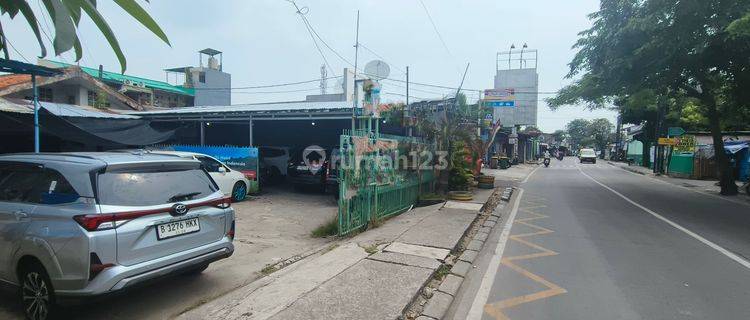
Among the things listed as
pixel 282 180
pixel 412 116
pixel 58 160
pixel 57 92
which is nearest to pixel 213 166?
pixel 282 180

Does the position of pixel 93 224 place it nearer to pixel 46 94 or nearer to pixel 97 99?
pixel 97 99

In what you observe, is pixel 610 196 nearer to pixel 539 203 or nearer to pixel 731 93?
pixel 539 203

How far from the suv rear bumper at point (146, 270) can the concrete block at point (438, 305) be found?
231 centimetres

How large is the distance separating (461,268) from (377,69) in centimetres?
824

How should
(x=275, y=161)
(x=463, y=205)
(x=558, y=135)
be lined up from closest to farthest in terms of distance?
(x=463, y=205)
(x=275, y=161)
(x=558, y=135)

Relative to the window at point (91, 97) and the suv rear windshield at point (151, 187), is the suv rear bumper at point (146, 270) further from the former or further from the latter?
the window at point (91, 97)

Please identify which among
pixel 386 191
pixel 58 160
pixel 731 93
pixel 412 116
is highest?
pixel 731 93

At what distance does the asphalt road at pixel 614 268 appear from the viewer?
13.9ft

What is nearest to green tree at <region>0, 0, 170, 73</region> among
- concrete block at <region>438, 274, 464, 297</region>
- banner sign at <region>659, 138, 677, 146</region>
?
concrete block at <region>438, 274, 464, 297</region>

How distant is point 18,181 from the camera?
4.21 m

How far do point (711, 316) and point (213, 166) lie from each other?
10.4 meters

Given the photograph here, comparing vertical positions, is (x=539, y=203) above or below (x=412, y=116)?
below

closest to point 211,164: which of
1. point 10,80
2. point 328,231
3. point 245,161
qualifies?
point 245,161

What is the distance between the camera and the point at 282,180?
50.9ft
